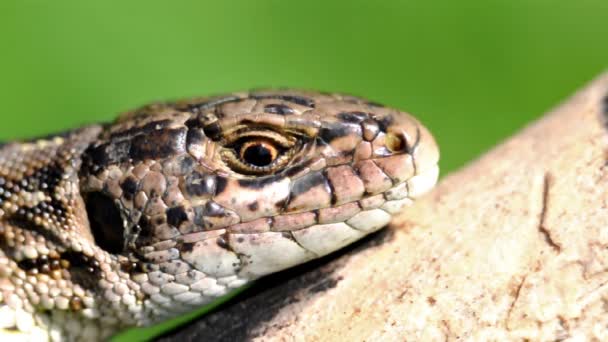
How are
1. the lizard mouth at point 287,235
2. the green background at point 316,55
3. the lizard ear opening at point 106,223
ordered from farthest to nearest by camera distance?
the green background at point 316,55, the lizard ear opening at point 106,223, the lizard mouth at point 287,235

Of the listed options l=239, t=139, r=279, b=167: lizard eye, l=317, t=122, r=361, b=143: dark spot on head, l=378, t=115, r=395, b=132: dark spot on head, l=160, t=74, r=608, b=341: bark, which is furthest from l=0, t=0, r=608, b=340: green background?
l=239, t=139, r=279, b=167: lizard eye

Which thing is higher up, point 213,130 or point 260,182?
point 213,130

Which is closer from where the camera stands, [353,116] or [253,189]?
[253,189]

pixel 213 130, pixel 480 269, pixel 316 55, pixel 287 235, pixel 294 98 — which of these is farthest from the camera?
pixel 316 55

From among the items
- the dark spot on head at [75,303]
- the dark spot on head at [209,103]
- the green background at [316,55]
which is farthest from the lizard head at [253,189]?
the green background at [316,55]

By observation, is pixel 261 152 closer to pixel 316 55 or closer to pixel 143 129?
pixel 143 129

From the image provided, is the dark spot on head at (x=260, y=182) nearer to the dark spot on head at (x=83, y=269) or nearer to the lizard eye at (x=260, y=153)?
the lizard eye at (x=260, y=153)

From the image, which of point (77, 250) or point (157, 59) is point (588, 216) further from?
point (157, 59)

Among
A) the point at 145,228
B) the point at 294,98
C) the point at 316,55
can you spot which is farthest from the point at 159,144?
the point at 316,55
